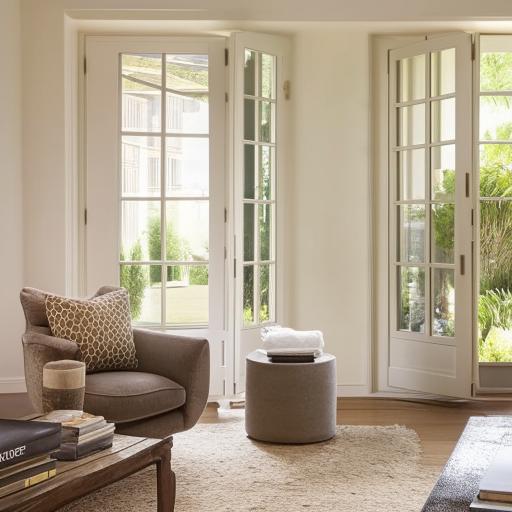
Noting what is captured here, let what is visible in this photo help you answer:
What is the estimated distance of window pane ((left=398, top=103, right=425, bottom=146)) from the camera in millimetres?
5656

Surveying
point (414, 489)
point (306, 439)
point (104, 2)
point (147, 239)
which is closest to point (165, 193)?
point (147, 239)

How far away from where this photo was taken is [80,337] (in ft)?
13.1

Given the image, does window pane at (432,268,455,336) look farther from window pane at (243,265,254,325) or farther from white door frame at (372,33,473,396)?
window pane at (243,265,254,325)

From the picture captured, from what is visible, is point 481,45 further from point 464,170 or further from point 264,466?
point 264,466

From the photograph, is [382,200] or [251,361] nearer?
[251,361]

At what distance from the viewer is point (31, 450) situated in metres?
2.35

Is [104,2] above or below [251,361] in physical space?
above

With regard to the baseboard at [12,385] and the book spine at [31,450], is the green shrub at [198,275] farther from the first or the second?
the book spine at [31,450]

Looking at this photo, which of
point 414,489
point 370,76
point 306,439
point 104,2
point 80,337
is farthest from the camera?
point 370,76

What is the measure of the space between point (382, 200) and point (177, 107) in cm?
152

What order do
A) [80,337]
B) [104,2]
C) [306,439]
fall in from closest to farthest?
[80,337] < [306,439] < [104,2]

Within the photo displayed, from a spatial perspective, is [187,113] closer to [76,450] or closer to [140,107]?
[140,107]

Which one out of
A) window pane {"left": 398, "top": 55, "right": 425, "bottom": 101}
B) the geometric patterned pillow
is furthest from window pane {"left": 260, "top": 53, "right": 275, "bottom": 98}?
the geometric patterned pillow

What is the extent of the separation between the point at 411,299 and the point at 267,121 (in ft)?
5.01
